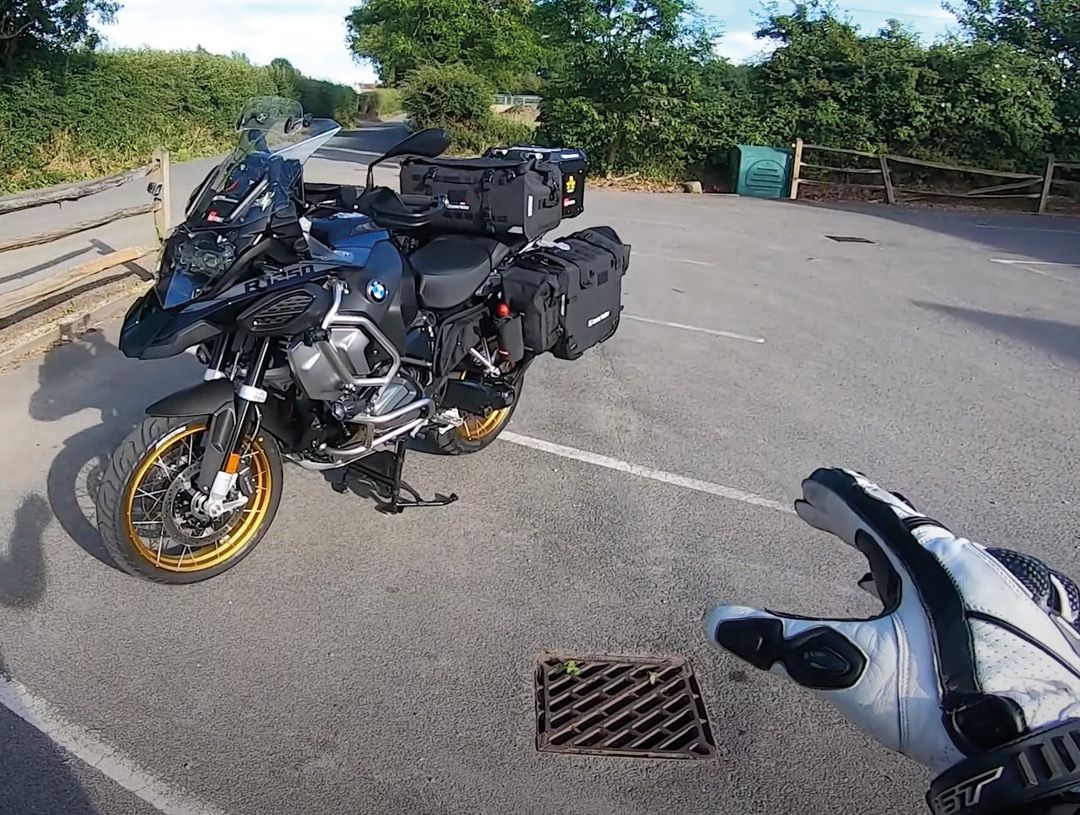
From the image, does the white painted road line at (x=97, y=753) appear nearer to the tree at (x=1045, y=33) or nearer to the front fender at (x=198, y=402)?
the front fender at (x=198, y=402)

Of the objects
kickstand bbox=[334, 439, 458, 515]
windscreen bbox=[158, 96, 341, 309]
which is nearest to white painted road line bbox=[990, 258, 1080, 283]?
kickstand bbox=[334, 439, 458, 515]

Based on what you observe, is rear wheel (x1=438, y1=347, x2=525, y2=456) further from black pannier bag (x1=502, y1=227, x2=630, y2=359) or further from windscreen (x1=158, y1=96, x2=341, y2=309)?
windscreen (x1=158, y1=96, x2=341, y2=309)

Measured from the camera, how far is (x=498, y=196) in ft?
15.0

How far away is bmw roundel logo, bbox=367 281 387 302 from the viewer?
12.3 ft

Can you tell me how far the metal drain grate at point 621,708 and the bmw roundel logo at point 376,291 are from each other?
1.58 m

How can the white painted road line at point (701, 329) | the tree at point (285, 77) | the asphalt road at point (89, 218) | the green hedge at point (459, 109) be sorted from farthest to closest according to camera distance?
the tree at point (285, 77) → the green hedge at point (459, 109) → the asphalt road at point (89, 218) → the white painted road line at point (701, 329)

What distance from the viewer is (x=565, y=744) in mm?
2939

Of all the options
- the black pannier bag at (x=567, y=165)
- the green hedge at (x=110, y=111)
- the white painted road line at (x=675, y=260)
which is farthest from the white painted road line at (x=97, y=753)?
the green hedge at (x=110, y=111)

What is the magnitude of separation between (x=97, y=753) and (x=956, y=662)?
262 centimetres

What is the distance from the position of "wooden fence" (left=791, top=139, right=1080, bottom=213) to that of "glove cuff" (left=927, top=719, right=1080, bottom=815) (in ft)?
66.6

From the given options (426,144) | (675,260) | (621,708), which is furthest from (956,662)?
(675,260)

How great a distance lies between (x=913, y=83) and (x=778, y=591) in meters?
19.1

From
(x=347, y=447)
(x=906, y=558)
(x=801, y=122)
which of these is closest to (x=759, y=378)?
(x=347, y=447)

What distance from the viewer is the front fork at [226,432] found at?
11.5ft
